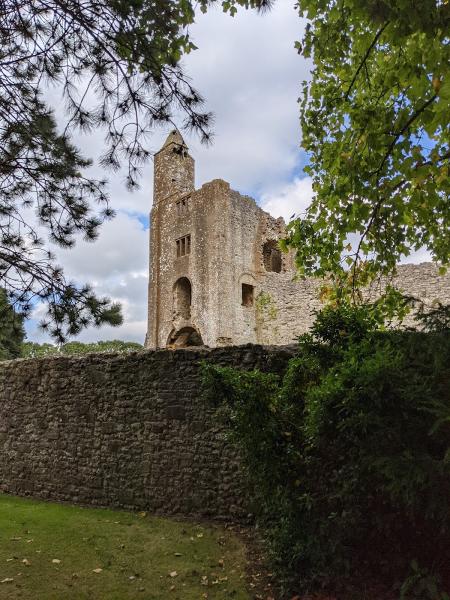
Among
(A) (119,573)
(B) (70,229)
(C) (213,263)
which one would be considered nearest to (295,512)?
(A) (119,573)

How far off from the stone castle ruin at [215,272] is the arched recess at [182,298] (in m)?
0.05

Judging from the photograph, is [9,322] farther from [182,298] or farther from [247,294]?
[182,298]

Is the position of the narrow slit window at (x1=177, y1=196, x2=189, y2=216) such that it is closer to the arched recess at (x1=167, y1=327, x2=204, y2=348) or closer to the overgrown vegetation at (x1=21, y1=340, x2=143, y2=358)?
the arched recess at (x1=167, y1=327, x2=204, y2=348)

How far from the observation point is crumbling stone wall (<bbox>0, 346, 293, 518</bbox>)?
23.1 feet

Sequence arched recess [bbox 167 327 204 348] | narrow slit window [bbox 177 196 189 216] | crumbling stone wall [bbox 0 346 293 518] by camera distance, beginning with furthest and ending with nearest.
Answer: narrow slit window [bbox 177 196 189 216] < arched recess [bbox 167 327 204 348] < crumbling stone wall [bbox 0 346 293 518]

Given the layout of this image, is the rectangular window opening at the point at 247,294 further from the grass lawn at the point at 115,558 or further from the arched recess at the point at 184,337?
the grass lawn at the point at 115,558

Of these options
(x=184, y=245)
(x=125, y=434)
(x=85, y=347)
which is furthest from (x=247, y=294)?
(x=125, y=434)

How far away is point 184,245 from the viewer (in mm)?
25734

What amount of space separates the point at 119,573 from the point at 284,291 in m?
17.0

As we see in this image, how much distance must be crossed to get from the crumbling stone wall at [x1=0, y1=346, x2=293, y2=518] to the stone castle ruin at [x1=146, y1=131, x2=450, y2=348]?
41.6ft

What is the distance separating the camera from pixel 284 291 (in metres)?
21.4

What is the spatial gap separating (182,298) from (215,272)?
3181 mm

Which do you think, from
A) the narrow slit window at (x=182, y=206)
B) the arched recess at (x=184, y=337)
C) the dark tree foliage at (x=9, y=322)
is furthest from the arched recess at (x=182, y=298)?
the dark tree foliage at (x=9, y=322)

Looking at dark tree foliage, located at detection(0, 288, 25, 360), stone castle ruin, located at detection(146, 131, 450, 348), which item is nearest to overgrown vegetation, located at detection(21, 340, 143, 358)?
stone castle ruin, located at detection(146, 131, 450, 348)
